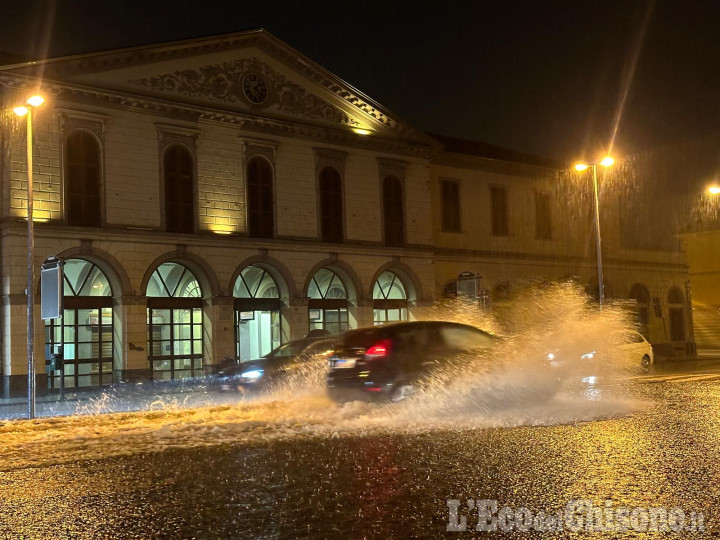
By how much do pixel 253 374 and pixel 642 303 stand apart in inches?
1372

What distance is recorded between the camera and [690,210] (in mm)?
55344

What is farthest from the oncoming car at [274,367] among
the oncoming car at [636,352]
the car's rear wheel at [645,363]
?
the car's rear wheel at [645,363]

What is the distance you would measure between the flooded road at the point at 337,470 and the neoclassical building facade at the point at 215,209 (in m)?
14.8

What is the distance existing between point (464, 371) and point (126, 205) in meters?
18.4

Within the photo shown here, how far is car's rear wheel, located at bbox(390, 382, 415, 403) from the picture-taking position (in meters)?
13.8

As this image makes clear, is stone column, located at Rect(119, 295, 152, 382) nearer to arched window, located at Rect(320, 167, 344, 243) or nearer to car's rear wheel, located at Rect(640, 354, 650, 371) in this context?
arched window, located at Rect(320, 167, 344, 243)

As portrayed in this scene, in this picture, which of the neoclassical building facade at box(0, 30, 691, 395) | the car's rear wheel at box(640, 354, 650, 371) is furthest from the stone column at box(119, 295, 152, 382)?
the car's rear wheel at box(640, 354, 650, 371)

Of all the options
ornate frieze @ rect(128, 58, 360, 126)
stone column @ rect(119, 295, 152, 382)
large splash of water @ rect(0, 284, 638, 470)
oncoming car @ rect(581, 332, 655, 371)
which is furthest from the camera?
ornate frieze @ rect(128, 58, 360, 126)

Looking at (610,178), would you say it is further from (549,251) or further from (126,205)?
(126,205)

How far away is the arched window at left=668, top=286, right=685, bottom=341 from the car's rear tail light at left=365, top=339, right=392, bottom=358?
40.1 m

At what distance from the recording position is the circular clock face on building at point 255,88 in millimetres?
32750

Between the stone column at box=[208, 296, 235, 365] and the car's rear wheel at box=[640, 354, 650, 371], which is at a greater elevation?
the stone column at box=[208, 296, 235, 365]

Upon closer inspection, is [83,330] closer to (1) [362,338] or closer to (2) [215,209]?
(2) [215,209]

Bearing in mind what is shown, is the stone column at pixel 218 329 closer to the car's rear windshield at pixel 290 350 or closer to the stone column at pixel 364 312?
the stone column at pixel 364 312
